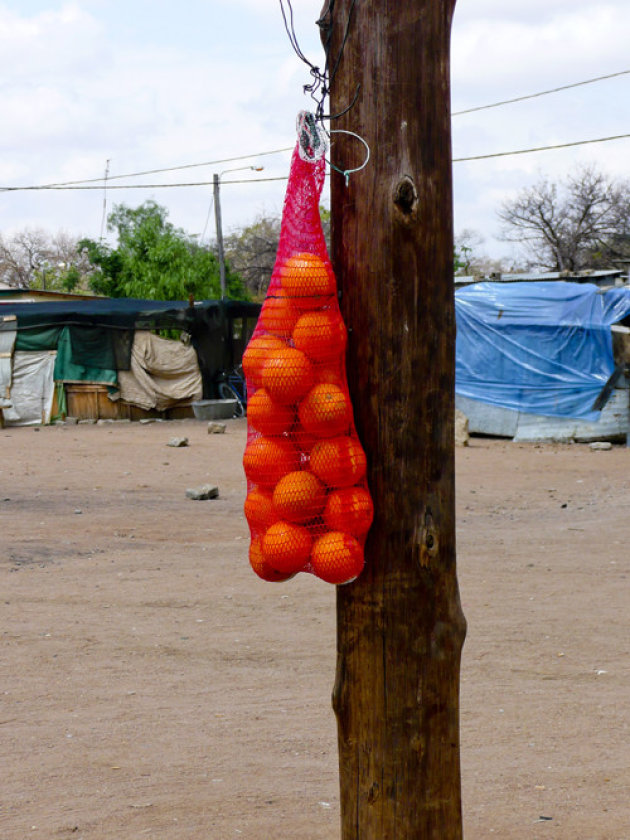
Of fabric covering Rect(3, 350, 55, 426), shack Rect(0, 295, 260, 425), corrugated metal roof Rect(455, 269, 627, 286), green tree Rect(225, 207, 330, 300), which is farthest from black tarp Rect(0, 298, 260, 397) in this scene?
green tree Rect(225, 207, 330, 300)

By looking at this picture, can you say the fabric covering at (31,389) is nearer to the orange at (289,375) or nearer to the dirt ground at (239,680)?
the dirt ground at (239,680)

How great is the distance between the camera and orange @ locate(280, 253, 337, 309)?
2.41m

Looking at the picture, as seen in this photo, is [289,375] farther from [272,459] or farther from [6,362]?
[6,362]

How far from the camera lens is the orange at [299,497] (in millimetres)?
2414

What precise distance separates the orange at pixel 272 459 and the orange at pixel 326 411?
0.32ft

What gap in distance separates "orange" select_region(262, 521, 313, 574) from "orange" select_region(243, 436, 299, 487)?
0.12m

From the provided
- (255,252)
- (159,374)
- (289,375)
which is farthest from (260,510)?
(255,252)

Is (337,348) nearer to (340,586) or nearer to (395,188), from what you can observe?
(395,188)

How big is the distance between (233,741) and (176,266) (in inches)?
1208

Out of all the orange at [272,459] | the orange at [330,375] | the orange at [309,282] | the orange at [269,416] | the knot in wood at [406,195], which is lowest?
the orange at [272,459]

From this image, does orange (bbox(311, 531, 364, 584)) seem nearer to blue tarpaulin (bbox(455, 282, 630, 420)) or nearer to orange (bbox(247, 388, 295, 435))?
orange (bbox(247, 388, 295, 435))

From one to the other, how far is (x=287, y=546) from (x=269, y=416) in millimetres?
308

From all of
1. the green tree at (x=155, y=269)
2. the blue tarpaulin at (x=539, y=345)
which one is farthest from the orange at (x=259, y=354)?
the green tree at (x=155, y=269)

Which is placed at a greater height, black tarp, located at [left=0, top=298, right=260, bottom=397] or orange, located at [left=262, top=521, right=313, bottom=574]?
black tarp, located at [left=0, top=298, right=260, bottom=397]
